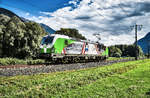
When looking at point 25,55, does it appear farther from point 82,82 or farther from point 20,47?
point 82,82

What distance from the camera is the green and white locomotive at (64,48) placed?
2081 cm

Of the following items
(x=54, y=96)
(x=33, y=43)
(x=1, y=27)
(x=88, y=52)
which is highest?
(x=1, y=27)

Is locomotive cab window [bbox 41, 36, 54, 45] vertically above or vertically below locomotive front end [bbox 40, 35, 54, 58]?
above

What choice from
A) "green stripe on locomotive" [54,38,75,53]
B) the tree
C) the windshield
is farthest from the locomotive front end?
the tree

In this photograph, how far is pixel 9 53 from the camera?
31.1m

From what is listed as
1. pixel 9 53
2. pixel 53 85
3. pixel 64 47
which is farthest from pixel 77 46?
pixel 53 85

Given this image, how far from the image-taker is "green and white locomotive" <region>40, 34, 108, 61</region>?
68.3 ft

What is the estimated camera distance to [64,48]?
22562 millimetres

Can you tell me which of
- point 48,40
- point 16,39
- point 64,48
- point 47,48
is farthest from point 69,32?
point 47,48

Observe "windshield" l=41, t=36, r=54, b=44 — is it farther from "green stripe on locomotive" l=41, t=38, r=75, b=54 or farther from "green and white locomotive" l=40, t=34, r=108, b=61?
"green stripe on locomotive" l=41, t=38, r=75, b=54

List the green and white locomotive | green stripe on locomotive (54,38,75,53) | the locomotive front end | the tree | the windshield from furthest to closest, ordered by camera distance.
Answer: the tree < the windshield < green stripe on locomotive (54,38,75,53) < the green and white locomotive < the locomotive front end

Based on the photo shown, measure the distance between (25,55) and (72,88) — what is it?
2704 centimetres

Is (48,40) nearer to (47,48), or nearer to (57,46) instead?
(47,48)

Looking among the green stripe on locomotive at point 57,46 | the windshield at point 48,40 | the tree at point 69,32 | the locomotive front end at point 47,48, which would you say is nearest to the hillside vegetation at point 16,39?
the windshield at point 48,40
